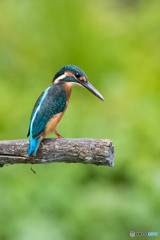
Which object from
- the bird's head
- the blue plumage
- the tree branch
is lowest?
the tree branch

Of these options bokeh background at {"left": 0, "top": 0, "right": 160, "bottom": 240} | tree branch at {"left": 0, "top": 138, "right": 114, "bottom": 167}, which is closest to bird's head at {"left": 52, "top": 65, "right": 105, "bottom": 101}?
tree branch at {"left": 0, "top": 138, "right": 114, "bottom": 167}

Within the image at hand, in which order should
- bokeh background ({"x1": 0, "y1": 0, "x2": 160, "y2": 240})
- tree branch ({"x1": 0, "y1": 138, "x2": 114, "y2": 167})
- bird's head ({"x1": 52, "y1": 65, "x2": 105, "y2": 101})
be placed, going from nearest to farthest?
tree branch ({"x1": 0, "y1": 138, "x2": 114, "y2": 167}) < bird's head ({"x1": 52, "y1": 65, "x2": 105, "y2": 101}) < bokeh background ({"x1": 0, "y1": 0, "x2": 160, "y2": 240})

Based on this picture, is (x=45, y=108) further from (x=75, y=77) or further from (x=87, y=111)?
(x=87, y=111)

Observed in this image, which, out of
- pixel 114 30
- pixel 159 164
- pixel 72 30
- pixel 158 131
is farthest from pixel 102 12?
pixel 159 164

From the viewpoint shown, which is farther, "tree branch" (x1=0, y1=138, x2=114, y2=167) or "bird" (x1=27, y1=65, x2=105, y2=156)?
"bird" (x1=27, y1=65, x2=105, y2=156)

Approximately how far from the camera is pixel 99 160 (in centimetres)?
206

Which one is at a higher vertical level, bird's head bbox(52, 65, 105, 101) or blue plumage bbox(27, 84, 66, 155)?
bird's head bbox(52, 65, 105, 101)

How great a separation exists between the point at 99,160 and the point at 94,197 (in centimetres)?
224

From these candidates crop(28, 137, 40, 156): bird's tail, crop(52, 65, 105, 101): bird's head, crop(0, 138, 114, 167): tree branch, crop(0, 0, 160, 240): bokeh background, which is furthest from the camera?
crop(0, 0, 160, 240): bokeh background

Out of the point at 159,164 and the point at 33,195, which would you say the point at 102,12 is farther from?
the point at 33,195

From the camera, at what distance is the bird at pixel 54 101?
7.57ft

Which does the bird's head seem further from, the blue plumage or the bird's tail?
the bird's tail

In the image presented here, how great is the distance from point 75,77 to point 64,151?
400mm

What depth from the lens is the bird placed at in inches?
90.8
